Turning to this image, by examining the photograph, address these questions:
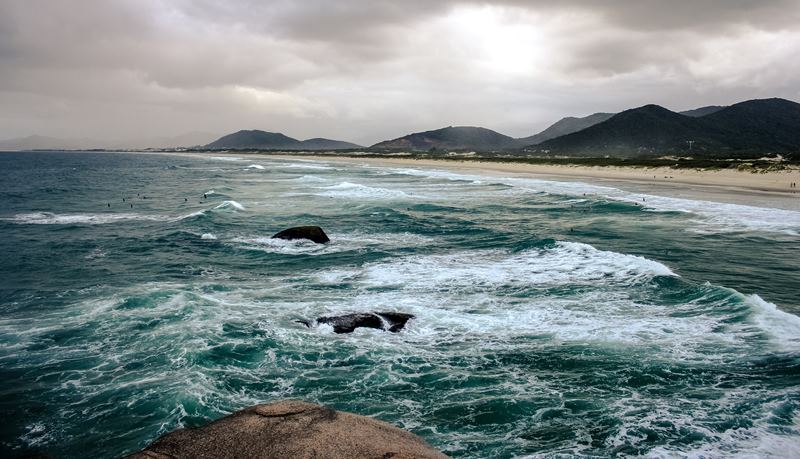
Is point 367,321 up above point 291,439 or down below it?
below

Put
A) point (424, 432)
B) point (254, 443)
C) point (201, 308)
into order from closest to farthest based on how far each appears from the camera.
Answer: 1. point (254, 443)
2. point (424, 432)
3. point (201, 308)

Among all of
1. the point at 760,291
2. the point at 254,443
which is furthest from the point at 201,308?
the point at 760,291

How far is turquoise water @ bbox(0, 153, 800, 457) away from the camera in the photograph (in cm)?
798

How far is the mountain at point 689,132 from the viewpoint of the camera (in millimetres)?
132250

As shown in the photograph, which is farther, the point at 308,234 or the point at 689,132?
the point at 689,132

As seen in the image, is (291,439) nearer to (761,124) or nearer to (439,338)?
(439,338)

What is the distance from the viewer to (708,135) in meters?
142

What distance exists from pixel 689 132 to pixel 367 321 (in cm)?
16295

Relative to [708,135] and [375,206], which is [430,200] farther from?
[708,135]

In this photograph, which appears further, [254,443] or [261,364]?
[261,364]

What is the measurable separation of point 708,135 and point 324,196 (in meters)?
139

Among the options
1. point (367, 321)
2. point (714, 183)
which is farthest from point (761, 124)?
point (367, 321)

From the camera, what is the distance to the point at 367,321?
40.3 feet

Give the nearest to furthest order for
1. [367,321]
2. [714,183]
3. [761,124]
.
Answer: [367,321], [714,183], [761,124]
